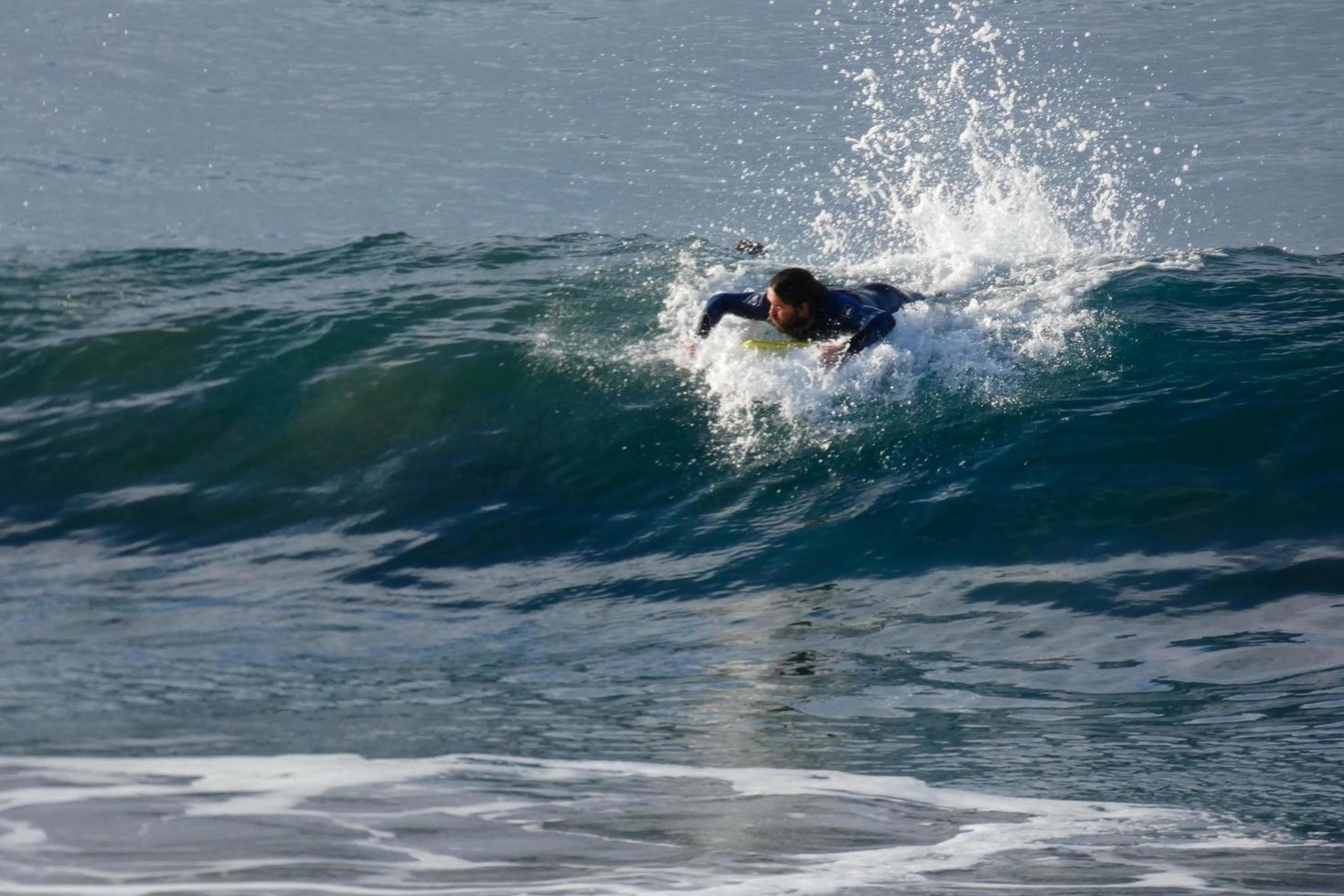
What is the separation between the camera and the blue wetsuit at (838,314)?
968 centimetres

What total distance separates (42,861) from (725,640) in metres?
3.53

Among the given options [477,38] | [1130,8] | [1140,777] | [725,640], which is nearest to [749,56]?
[477,38]

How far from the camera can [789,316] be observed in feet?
31.6

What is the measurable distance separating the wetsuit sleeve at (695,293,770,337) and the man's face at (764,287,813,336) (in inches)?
5.7

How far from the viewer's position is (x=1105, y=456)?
355 inches

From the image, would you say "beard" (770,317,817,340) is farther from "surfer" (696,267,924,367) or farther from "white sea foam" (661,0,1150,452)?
"white sea foam" (661,0,1150,452)

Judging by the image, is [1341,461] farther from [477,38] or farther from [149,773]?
[477,38]

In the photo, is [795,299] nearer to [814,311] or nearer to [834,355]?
[814,311]

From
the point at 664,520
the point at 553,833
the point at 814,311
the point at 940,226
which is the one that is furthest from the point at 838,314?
the point at 553,833

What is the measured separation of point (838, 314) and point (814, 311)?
276 mm

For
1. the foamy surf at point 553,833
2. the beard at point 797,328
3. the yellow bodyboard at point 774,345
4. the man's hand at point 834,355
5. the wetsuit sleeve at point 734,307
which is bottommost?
the foamy surf at point 553,833

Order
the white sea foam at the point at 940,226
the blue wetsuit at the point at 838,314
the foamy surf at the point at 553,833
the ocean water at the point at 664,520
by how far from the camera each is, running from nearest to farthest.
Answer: the foamy surf at the point at 553,833, the ocean water at the point at 664,520, the blue wetsuit at the point at 838,314, the white sea foam at the point at 940,226

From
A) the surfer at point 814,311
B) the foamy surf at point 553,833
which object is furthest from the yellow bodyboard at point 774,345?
the foamy surf at point 553,833

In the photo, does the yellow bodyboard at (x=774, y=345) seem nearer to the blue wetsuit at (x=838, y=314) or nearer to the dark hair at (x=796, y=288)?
the blue wetsuit at (x=838, y=314)
